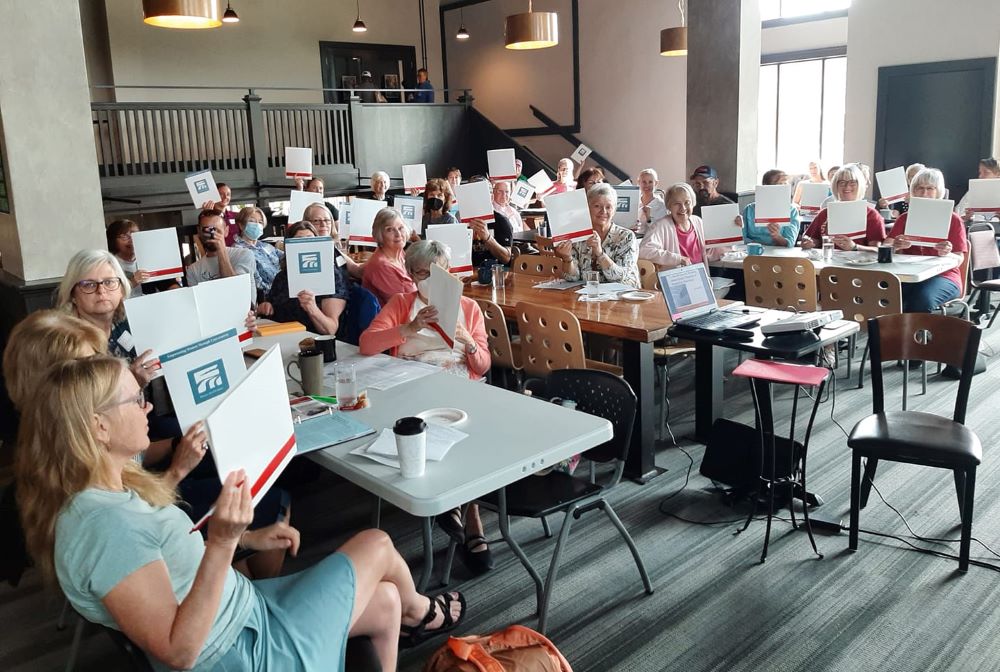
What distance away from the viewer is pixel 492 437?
252cm

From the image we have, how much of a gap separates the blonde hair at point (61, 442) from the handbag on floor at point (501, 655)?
932mm

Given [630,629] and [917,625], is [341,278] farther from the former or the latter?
[917,625]

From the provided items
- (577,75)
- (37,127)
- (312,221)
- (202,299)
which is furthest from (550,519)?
(577,75)

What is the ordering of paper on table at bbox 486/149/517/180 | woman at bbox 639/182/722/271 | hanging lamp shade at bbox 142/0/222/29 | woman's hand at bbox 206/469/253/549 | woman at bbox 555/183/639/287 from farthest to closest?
paper on table at bbox 486/149/517/180
woman at bbox 639/182/722/271
woman at bbox 555/183/639/287
hanging lamp shade at bbox 142/0/222/29
woman's hand at bbox 206/469/253/549

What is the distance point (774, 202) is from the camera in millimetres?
5980

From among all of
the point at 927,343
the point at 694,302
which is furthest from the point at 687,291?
the point at 927,343

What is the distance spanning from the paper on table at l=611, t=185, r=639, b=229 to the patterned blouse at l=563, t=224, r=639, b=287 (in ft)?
6.55

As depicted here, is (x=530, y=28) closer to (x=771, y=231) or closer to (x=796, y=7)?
(x=771, y=231)

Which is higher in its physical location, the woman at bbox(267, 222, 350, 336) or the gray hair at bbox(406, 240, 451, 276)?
the gray hair at bbox(406, 240, 451, 276)

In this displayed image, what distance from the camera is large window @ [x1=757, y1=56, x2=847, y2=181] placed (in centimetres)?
1149

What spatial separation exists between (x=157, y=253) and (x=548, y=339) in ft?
6.69

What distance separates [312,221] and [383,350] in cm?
225

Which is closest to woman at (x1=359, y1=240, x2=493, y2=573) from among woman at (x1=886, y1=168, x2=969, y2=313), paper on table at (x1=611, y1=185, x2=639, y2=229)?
woman at (x1=886, y1=168, x2=969, y2=313)

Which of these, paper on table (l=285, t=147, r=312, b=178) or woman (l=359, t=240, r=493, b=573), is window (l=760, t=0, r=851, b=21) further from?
woman (l=359, t=240, r=493, b=573)
